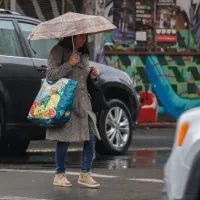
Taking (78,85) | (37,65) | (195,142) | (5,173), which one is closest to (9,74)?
(37,65)

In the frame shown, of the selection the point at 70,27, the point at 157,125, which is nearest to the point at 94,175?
the point at 70,27

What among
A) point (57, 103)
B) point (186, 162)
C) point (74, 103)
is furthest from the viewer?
point (74, 103)

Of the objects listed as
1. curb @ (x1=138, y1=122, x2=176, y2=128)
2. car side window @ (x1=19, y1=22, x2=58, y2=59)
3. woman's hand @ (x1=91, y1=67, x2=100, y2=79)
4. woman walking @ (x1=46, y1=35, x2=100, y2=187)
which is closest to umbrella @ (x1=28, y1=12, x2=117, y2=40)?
woman walking @ (x1=46, y1=35, x2=100, y2=187)

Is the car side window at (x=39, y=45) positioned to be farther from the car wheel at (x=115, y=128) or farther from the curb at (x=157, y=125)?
the curb at (x=157, y=125)

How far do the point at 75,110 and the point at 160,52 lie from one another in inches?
359

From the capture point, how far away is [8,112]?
11.9 meters

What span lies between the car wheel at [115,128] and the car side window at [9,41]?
1.53m

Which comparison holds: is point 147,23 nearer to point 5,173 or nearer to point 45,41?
point 45,41

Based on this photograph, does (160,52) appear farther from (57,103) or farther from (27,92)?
(57,103)

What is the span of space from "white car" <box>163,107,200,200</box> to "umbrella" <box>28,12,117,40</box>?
10.6 feet

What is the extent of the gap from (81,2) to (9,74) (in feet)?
20.3

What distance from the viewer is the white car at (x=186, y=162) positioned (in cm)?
608

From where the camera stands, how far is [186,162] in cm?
615

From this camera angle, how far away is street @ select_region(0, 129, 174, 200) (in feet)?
29.5
